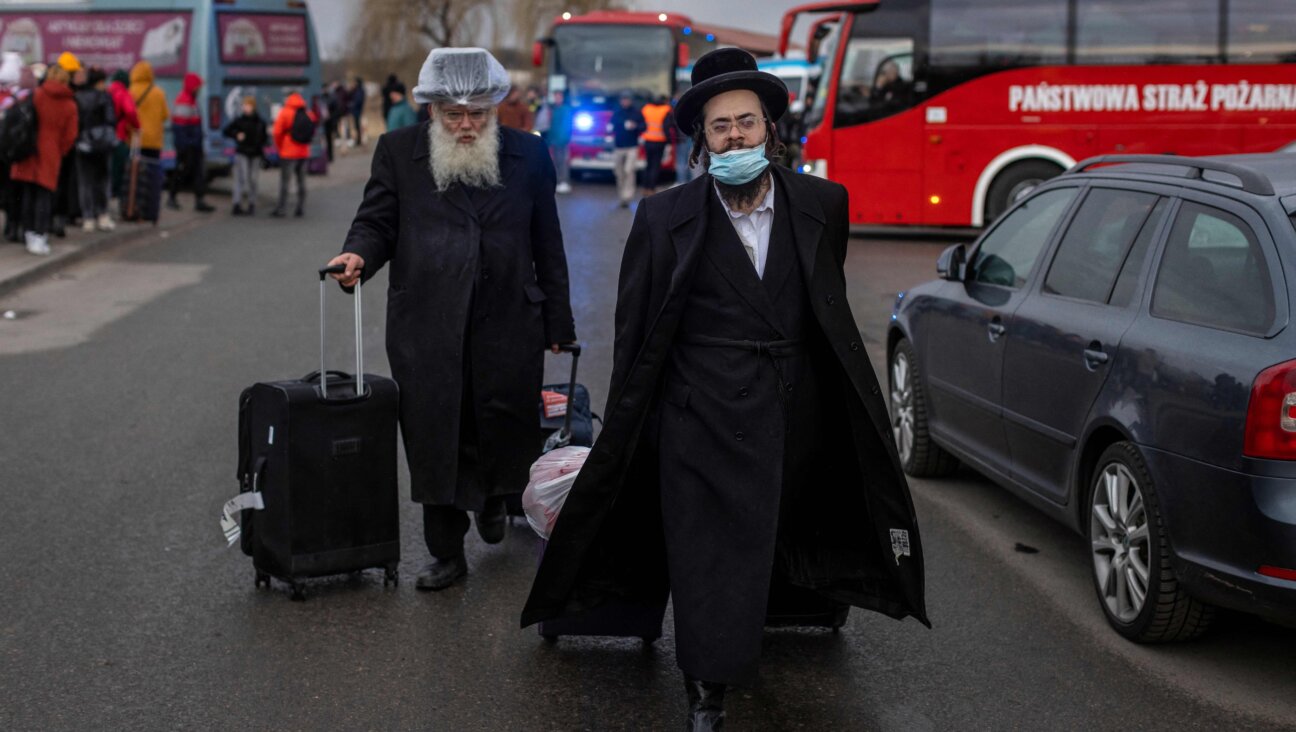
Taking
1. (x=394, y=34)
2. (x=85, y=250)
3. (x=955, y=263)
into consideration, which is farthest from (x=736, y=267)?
(x=394, y=34)

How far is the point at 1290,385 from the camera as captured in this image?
436 cm

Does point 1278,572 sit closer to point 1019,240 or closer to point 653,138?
point 1019,240

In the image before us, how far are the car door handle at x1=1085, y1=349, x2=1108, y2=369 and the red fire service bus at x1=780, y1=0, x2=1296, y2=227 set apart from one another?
14289mm

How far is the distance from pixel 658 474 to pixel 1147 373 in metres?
1.80

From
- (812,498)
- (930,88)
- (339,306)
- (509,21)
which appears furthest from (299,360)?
(509,21)

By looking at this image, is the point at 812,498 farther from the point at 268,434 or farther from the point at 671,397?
the point at 268,434

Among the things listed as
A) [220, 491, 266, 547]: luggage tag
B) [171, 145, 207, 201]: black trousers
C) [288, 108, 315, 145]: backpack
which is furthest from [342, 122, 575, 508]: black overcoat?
[171, 145, 207, 201]: black trousers

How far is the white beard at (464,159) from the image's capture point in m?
5.49

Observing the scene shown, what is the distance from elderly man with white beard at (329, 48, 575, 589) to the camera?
5469mm

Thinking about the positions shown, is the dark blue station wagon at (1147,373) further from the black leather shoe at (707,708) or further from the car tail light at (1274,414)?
the black leather shoe at (707,708)

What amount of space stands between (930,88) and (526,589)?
50.8ft

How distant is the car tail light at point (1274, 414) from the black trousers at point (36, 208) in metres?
13.9

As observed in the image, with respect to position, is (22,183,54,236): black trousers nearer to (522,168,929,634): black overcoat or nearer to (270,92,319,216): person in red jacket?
(270,92,319,216): person in red jacket

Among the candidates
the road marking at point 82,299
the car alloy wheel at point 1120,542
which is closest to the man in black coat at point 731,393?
the car alloy wheel at point 1120,542
